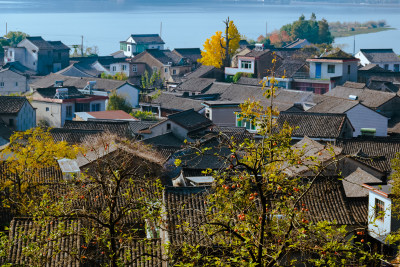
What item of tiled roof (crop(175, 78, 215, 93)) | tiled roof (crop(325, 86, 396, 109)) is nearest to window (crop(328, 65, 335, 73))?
tiled roof (crop(325, 86, 396, 109))

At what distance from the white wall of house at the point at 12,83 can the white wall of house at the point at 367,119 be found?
74.6 feet

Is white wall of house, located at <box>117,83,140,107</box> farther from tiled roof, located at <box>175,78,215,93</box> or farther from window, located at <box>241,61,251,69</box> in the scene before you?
Answer: window, located at <box>241,61,251,69</box>

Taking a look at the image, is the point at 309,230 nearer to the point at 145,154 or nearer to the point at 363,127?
Result: the point at 145,154

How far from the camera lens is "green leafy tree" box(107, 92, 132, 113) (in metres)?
33.1

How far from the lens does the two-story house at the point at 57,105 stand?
99.1 feet

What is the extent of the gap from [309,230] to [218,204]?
0.91m

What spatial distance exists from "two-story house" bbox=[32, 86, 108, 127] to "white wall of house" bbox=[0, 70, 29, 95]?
11886 millimetres

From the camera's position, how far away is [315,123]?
2388 cm

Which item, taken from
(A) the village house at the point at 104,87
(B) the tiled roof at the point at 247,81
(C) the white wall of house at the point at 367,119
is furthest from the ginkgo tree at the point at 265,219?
(B) the tiled roof at the point at 247,81

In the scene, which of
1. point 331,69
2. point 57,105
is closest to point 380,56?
point 331,69

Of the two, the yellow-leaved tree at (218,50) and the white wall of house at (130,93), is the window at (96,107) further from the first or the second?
the yellow-leaved tree at (218,50)

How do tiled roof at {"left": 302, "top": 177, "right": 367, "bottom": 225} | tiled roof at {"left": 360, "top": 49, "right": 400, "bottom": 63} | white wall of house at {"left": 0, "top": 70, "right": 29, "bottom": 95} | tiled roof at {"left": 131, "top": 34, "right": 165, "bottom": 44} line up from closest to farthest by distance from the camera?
tiled roof at {"left": 302, "top": 177, "right": 367, "bottom": 225} → white wall of house at {"left": 0, "top": 70, "right": 29, "bottom": 95} → tiled roof at {"left": 360, "top": 49, "right": 400, "bottom": 63} → tiled roof at {"left": 131, "top": 34, "right": 165, "bottom": 44}

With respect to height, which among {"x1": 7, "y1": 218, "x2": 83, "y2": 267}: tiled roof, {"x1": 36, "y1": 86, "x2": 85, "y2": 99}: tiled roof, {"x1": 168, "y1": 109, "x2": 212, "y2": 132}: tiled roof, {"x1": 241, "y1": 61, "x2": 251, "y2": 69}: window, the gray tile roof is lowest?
{"x1": 7, "y1": 218, "x2": 83, "y2": 267}: tiled roof

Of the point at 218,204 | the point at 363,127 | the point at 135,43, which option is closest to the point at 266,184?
the point at 218,204
